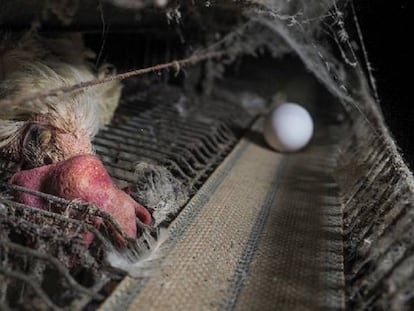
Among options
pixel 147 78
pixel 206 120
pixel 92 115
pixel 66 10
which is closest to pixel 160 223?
pixel 92 115

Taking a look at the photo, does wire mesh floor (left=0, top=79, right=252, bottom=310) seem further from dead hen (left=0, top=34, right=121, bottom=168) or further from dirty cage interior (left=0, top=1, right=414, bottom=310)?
dead hen (left=0, top=34, right=121, bottom=168)

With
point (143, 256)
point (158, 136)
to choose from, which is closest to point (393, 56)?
point (158, 136)

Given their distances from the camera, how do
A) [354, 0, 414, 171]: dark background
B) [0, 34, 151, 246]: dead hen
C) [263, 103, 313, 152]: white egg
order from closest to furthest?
[0, 34, 151, 246]: dead hen < [354, 0, 414, 171]: dark background < [263, 103, 313, 152]: white egg

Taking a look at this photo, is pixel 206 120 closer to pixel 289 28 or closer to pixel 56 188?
pixel 289 28

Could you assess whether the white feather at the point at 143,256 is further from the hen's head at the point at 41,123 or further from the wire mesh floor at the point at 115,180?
the hen's head at the point at 41,123

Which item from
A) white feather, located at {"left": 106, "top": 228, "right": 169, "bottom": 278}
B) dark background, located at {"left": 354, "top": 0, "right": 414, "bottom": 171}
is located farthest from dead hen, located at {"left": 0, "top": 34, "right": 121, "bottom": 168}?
dark background, located at {"left": 354, "top": 0, "right": 414, "bottom": 171}
